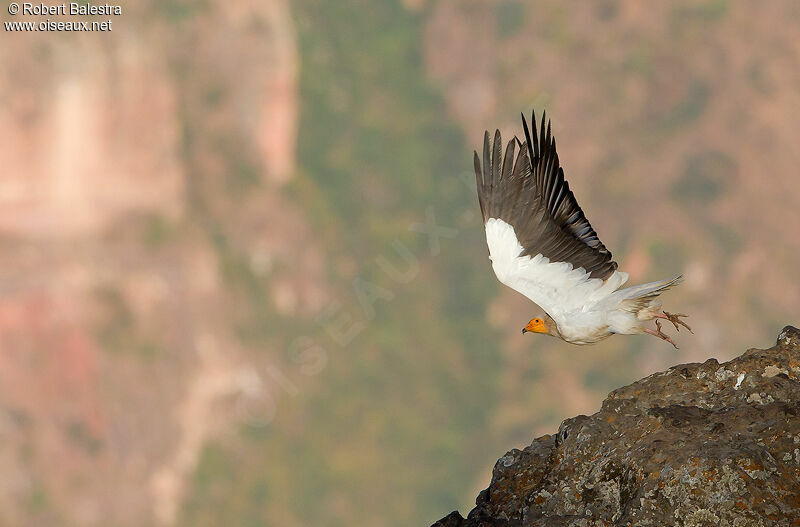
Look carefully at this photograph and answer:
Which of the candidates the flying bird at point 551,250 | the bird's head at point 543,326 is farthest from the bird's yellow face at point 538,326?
the flying bird at point 551,250

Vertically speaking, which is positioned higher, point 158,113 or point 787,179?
point 158,113

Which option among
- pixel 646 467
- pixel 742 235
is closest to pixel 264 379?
pixel 742 235

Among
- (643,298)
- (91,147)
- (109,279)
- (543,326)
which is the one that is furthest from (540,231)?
(91,147)

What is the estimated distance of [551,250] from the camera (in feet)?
47.7

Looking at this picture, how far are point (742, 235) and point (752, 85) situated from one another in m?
20.8

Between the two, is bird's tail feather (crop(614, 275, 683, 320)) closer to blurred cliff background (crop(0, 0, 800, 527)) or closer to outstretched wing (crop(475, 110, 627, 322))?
outstretched wing (crop(475, 110, 627, 322))

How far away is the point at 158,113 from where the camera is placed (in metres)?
122

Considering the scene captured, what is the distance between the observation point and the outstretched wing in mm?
14273

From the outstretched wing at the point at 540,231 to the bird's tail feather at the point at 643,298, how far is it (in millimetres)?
229

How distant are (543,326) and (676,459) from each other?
6.55 meters

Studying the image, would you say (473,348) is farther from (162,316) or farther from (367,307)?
(162,316)

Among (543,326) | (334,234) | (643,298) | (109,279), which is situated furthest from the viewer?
(334,234)

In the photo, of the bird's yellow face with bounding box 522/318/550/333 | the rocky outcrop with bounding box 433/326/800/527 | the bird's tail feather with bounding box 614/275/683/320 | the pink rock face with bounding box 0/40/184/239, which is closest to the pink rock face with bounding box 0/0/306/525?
the pink rock face with bounding box 0/40/184/239

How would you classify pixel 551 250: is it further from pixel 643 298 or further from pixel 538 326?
pixel 538 326
